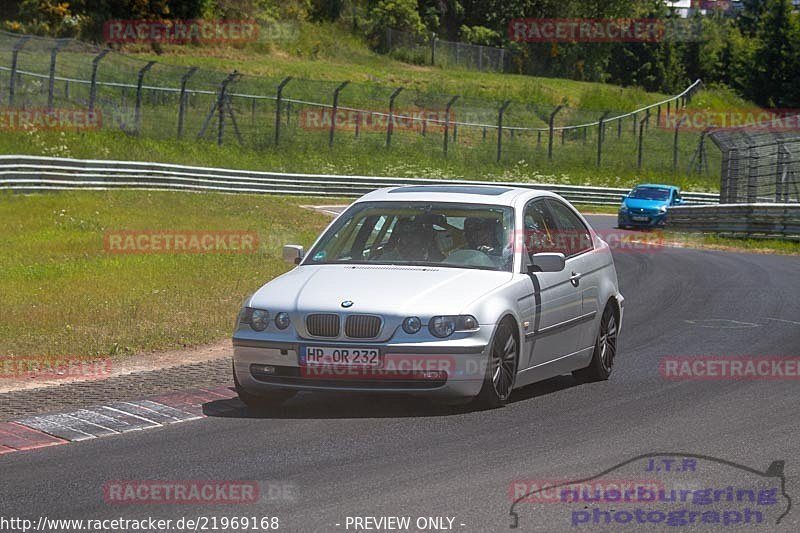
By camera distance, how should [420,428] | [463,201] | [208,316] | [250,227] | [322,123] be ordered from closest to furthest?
[420,428] → [463,201] → [208,316] → [250,227] → [322,123]

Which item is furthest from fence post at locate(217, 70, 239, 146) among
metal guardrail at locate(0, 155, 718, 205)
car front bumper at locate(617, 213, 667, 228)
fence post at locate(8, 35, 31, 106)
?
car front bumper at locate(617, 213, 667, 228)

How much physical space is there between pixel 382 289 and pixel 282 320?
699 mm

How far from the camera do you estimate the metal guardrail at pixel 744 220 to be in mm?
31875

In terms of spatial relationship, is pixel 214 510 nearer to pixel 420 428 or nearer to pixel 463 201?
pixel 420 428

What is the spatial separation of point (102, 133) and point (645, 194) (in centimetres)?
1622

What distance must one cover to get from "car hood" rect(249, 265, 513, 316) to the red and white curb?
94 centimetres

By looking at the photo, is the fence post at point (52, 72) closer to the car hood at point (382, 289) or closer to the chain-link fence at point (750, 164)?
the chain-link fence at point (750, 164)

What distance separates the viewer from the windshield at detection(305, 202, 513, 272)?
962cm

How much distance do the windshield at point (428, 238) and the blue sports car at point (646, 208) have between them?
2796 centimetres

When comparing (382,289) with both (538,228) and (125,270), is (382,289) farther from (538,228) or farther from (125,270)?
(125,270)

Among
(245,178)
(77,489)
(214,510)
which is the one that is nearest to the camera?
(214,510)

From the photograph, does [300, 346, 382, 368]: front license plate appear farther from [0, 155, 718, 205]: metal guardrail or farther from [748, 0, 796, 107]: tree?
[748, 0, 796, 107]: tree

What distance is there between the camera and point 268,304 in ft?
29.2

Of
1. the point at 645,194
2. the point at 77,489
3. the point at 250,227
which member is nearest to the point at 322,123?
the point at 645,194
